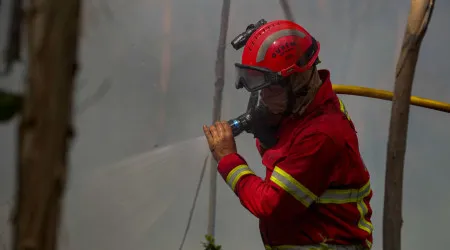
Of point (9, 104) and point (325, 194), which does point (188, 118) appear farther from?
point (9, 104)

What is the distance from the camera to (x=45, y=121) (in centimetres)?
75

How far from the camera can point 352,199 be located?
1748mm

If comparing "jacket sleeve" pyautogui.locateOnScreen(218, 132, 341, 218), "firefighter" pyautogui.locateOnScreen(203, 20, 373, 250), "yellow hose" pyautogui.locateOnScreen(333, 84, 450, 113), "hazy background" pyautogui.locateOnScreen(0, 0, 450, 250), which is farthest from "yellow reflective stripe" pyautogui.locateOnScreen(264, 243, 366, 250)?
"hazy background" pyautogui.locateOnScreen(0, 0, 450, 250)

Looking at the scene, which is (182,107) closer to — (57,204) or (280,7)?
(280,7)

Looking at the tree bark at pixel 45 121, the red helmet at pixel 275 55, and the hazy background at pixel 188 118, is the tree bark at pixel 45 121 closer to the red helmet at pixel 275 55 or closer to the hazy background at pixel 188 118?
the red helmet at pixel 275 55

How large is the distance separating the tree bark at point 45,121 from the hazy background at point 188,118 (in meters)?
1.48

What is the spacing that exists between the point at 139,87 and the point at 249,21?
25.3 inches

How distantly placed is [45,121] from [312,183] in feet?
3.42

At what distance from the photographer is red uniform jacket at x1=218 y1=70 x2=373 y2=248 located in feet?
5.40

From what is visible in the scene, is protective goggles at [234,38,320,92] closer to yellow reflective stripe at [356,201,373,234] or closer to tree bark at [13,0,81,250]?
yellow reflective stripe at [356,201,373,234]

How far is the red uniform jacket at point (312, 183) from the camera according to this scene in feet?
5.40

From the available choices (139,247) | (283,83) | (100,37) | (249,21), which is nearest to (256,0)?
(249,21)

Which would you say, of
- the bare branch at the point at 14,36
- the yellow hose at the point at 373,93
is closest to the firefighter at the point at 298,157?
the yellow hose at the point at 373,93

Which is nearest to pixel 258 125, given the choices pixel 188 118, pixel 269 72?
pixel 269 72
